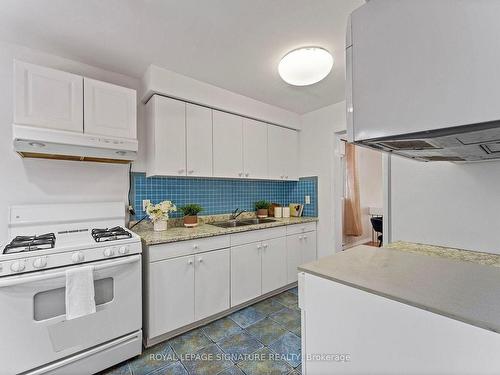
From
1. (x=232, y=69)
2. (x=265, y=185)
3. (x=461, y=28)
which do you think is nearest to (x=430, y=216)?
(x=461, y=28)

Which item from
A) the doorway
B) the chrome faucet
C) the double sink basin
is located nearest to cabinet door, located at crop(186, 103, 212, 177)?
the double sink basin

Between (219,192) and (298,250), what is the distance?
1.22 metres

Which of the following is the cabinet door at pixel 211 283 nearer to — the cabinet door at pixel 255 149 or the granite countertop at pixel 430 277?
the cabinet door at pixel 255 149

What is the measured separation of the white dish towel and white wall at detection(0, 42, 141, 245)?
0.69 metres

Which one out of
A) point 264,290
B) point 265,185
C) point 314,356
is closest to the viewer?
point 314,356

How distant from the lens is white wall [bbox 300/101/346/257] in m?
3.04

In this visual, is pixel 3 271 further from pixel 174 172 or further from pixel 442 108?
pixel 442 108

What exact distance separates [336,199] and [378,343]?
7.74 feet

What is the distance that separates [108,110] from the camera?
1870mm

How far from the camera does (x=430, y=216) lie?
1.39 meters

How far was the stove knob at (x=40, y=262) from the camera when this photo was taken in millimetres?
1350

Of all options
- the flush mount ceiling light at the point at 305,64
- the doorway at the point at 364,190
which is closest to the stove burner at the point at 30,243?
the flush mount ceiling light at the point at 305,64

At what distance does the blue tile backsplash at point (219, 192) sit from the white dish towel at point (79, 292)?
0.87 metres

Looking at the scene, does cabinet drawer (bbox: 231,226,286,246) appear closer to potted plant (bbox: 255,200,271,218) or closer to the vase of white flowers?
potted plant (bbox: 255,200,271,218)
